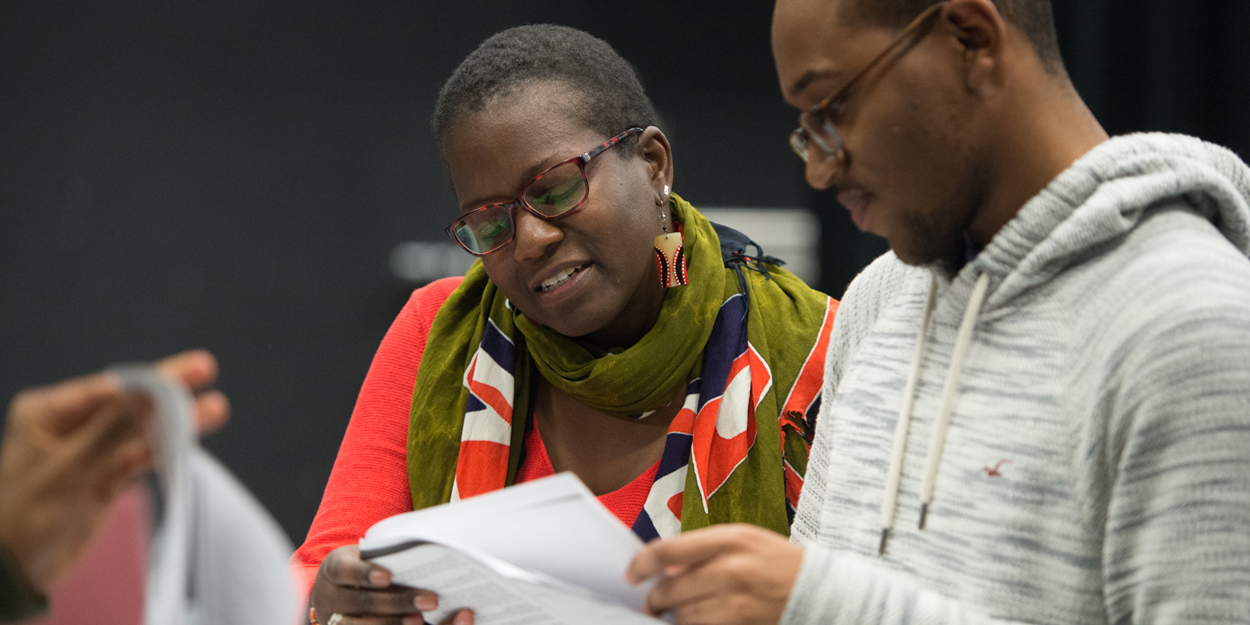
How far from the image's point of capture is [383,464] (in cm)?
162

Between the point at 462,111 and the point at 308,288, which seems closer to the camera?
the point at 462,111

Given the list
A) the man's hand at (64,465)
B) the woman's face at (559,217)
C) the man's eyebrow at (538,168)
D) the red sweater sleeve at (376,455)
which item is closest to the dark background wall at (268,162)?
the red sweater sleeve at (376,455)

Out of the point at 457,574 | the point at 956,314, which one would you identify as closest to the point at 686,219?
the point at 956,314

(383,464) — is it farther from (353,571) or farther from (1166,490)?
(1166,490)

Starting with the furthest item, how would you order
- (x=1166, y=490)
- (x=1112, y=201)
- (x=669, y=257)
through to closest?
(x=669, y=257) → (x=1112, y=201) → (x=1166, y=490)

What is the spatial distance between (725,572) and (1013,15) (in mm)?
571

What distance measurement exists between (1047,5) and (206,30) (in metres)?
2.73

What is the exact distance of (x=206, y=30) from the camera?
3.01m

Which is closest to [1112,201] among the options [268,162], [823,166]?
[823,166]

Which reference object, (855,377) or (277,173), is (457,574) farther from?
(277,173)

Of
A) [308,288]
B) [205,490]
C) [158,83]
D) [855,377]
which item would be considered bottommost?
[308,288]

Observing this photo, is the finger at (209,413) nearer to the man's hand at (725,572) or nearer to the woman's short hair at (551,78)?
the man's hand at (725,572)

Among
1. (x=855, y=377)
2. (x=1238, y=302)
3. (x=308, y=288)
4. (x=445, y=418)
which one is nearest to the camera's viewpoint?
(x=1238, y=302)

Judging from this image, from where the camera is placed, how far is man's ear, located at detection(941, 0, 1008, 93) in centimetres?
87
